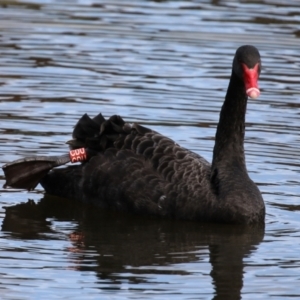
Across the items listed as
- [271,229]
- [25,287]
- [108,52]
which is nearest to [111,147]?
[271,229]

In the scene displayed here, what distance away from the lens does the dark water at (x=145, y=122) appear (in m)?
7.03

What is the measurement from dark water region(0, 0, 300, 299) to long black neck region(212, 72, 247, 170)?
55cm

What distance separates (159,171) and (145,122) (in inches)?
113

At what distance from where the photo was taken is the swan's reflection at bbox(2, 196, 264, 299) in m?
7.19

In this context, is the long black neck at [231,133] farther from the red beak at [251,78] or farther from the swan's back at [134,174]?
the red beak at [251,78]

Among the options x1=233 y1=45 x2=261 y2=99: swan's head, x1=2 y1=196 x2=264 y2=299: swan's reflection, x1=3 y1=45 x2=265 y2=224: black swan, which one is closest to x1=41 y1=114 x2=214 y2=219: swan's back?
x1=3 y1=45 x2=265 y2=224: black swan

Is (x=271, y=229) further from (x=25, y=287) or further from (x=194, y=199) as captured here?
(x=25, y=287)

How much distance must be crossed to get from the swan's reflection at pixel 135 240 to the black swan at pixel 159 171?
127mm

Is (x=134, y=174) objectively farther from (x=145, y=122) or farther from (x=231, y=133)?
(x=145, y=122)

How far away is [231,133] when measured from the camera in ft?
29.2

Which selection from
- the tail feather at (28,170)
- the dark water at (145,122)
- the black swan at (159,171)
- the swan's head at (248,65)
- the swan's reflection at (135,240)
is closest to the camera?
the dark water at (145,122)

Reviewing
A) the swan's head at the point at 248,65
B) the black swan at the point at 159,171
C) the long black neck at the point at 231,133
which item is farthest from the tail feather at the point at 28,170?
the swan's head at the point at 248,65

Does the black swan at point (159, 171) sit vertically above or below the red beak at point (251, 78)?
Answer: below

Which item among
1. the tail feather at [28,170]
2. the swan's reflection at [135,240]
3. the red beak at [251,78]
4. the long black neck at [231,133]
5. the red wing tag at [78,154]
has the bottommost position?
the swan's reflection at [135,240]
